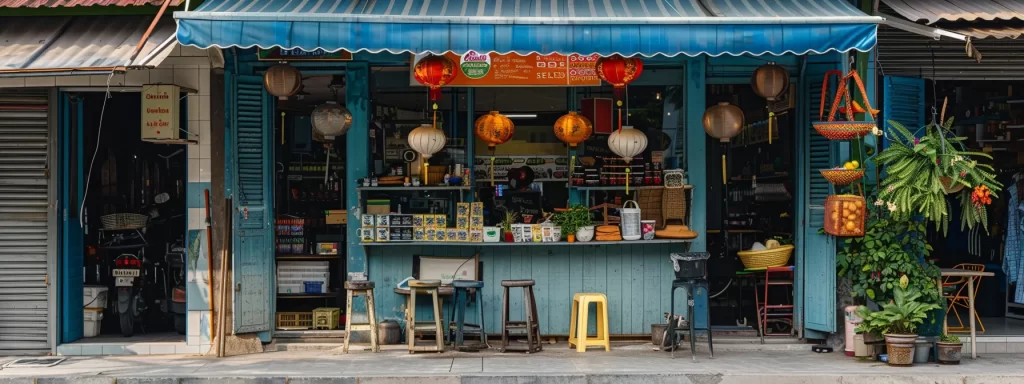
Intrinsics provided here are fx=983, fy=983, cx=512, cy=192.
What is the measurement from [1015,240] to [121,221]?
410 inches

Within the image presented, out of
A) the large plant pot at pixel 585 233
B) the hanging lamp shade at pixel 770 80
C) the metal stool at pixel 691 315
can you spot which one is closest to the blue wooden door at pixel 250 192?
Answer: the large plant pot at pixel 585 233

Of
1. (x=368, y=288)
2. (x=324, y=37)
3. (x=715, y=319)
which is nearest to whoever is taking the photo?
(x=324, y=37)

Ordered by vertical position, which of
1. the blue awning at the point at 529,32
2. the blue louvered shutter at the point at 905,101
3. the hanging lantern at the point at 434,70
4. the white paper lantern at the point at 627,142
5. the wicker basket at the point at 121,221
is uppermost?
the blue awning at the point at 529,32

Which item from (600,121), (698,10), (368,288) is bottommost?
(368,288)

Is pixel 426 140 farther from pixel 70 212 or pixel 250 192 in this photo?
pixel 70 212

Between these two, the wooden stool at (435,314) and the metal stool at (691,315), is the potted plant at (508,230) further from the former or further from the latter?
the metal stool at (691,315)

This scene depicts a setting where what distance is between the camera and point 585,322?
10.4 m

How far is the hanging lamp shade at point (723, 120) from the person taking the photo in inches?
397

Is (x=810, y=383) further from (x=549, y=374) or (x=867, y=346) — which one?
(x=549, y=374)

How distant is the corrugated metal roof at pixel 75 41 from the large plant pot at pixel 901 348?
7359 millimetres

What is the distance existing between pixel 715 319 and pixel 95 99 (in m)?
7.74

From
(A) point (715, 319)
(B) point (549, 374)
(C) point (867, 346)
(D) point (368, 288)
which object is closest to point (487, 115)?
(D) point (368, 288)

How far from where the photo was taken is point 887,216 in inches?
398

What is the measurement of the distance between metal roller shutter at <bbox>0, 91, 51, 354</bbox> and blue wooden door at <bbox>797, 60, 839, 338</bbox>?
807 cm
